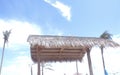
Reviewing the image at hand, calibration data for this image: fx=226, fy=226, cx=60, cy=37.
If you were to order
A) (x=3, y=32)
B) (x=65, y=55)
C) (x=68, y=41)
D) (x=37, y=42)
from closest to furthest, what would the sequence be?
(x=37, y=42)
(x=68, y=41)
(x=65, y=55)
(x=3, y=32)

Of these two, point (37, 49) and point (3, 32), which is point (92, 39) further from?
point (3, 32)

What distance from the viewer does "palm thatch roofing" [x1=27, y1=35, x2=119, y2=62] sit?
27.9 ft

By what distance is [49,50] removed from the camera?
971 centimetres

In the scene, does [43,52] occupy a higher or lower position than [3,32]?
lower

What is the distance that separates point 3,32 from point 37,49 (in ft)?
97.9

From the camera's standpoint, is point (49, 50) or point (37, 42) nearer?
point (37, 42)

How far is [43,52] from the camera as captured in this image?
9.81 metres

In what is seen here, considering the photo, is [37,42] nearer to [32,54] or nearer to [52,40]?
[52,40]

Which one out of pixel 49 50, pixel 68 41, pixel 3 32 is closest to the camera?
pixel 68 41

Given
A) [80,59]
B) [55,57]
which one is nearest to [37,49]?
[55,57]

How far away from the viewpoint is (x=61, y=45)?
28.3ft

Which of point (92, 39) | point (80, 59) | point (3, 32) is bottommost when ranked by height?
point (80, 59)

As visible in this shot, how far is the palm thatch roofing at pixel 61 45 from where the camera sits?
850cm

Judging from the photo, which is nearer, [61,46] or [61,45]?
[61,45]
